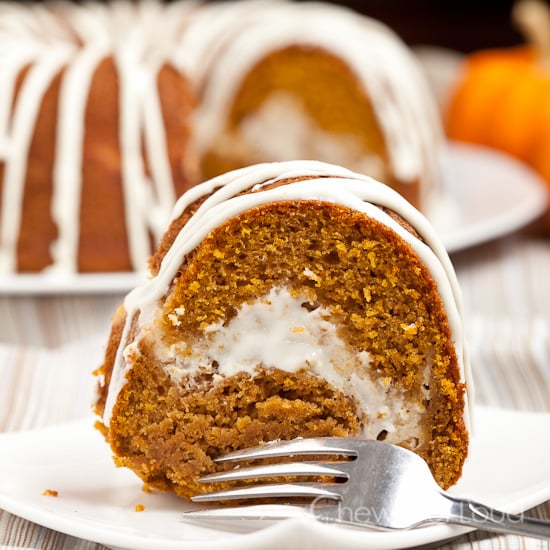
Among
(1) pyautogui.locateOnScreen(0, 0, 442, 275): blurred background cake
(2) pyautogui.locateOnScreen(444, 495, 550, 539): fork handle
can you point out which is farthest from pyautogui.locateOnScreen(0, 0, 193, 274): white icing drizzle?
(2) pyautogui.locateOnScreen(444, 495, 550, 539): fork handle

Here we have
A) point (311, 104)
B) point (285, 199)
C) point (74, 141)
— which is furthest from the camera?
point (311, 104)

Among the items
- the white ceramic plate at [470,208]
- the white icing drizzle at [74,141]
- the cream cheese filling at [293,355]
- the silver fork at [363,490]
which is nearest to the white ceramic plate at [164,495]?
the silver fork at [363,490]

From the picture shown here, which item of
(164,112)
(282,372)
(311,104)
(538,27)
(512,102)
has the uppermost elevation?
(538,27)

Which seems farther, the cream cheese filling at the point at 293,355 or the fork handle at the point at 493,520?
the cream cheese filling at the point at 293,355

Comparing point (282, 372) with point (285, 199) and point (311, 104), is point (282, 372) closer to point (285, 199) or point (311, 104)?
point (285, 199)

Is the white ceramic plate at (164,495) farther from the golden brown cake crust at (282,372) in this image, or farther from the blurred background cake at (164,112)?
the blurred background cake at (164,112)

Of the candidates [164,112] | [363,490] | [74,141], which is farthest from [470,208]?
[363,490]

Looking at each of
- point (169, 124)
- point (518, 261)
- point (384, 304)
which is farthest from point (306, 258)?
point (518, 261)
